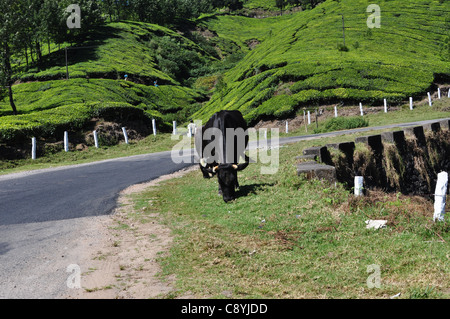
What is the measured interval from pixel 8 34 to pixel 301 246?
49.7 m

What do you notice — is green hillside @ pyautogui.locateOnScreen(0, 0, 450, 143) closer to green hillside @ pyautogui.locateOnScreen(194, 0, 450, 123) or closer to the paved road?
green hillside @ pyautogui.locateOnScreen(194, 0, 450, 123)

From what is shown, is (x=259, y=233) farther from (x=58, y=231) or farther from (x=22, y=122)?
(x=22, y=122)

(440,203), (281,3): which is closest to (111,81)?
(440,203)

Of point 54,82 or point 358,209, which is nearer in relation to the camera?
point 358,209

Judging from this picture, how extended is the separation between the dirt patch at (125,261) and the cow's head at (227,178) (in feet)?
6.66

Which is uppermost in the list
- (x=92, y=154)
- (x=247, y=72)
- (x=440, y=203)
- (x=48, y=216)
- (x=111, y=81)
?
(x=247, y=72)

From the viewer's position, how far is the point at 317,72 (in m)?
52.4

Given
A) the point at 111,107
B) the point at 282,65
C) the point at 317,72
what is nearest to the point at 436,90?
the point at 317,72

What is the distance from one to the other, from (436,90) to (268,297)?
53134 mm

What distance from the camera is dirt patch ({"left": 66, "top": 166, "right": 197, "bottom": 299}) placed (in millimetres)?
5461

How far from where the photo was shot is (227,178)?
11.0 metres

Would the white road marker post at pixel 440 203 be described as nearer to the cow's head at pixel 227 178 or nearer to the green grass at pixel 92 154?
the cow's head at pixel 227 178

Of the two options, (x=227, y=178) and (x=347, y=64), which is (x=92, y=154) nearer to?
(x=227, y=178)

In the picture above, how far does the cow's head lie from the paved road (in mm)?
3290
